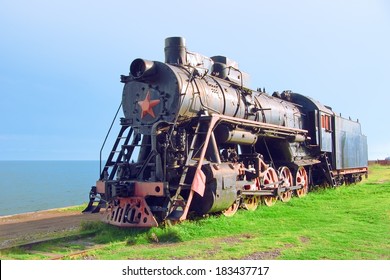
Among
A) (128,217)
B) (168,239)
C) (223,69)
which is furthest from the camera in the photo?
(223,69)

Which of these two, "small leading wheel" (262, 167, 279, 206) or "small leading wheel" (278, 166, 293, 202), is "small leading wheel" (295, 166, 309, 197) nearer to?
"small leading wheel" (278, 166, 293, 202)

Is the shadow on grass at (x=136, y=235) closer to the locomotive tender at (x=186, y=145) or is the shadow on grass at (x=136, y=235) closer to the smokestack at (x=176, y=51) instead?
the locomotive tender at (x=186, y=145)

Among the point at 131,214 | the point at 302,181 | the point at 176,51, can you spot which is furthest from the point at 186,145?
the point at 302,181

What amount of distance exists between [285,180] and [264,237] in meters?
5.47

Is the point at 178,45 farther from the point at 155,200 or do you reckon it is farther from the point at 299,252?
the point at 299,252

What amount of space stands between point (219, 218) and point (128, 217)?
196cm

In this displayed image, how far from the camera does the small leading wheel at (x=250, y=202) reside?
1070cm

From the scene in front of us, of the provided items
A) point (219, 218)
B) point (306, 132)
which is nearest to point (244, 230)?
point (219, 218)

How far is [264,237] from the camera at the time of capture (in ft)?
25.0

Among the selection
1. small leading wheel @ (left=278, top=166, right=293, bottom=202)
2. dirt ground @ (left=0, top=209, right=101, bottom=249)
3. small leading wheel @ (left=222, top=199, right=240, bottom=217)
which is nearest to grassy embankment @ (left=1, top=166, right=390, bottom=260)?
small leading wheel @ (left=222, top=199, right=240, bottom=217)

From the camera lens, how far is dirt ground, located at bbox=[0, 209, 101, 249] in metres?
9.07

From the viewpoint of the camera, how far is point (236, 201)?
32.5ft

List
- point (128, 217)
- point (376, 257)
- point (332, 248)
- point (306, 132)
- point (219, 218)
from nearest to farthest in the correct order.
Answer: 1. point (376, 257)
2. point (332, 248)
3. point (128, 217)
4. point (219, 218)
5. point (306, 132)

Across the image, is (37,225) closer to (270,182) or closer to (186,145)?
(186,145)
